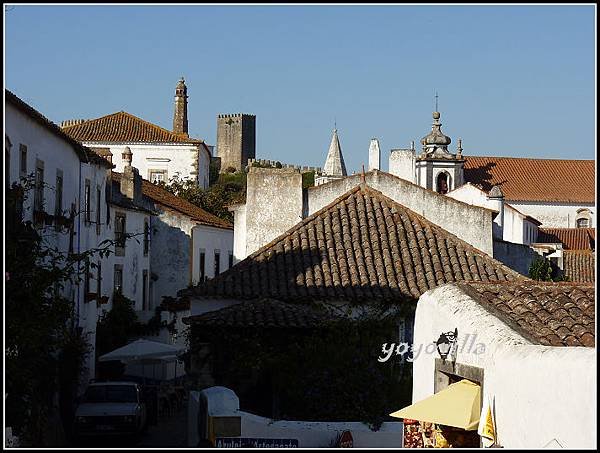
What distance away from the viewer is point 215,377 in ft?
68.5

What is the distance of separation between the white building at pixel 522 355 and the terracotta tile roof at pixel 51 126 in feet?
27.1

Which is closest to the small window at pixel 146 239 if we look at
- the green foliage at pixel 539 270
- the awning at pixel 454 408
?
the green foliage at pixel 539 270

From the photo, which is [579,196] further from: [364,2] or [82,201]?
[364,2]

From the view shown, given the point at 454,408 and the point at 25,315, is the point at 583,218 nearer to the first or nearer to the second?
the point at 25,315

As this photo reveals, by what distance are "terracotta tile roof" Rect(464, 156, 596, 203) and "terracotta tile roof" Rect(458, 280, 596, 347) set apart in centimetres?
8047

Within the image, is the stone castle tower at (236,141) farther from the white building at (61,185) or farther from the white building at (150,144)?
the white building at (61,185)

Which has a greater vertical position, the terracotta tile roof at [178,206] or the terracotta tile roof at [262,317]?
the terracotta tile roof at [178,206]

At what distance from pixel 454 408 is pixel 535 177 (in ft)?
290

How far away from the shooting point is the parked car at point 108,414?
23.9 metres

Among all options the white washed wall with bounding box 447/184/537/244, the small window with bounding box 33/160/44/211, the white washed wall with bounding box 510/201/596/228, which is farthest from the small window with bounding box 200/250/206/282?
the white washed wall with bounding box 510/201/596/228

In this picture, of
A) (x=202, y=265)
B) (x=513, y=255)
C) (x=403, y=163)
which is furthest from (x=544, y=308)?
(x=403, y=163)

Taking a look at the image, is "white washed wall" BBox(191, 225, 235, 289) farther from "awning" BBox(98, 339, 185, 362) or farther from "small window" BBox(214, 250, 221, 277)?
"awning" BBox(98, 339, 185, 362)

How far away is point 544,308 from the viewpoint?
11828 mm

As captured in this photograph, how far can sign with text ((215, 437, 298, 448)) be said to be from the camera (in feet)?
51.0
